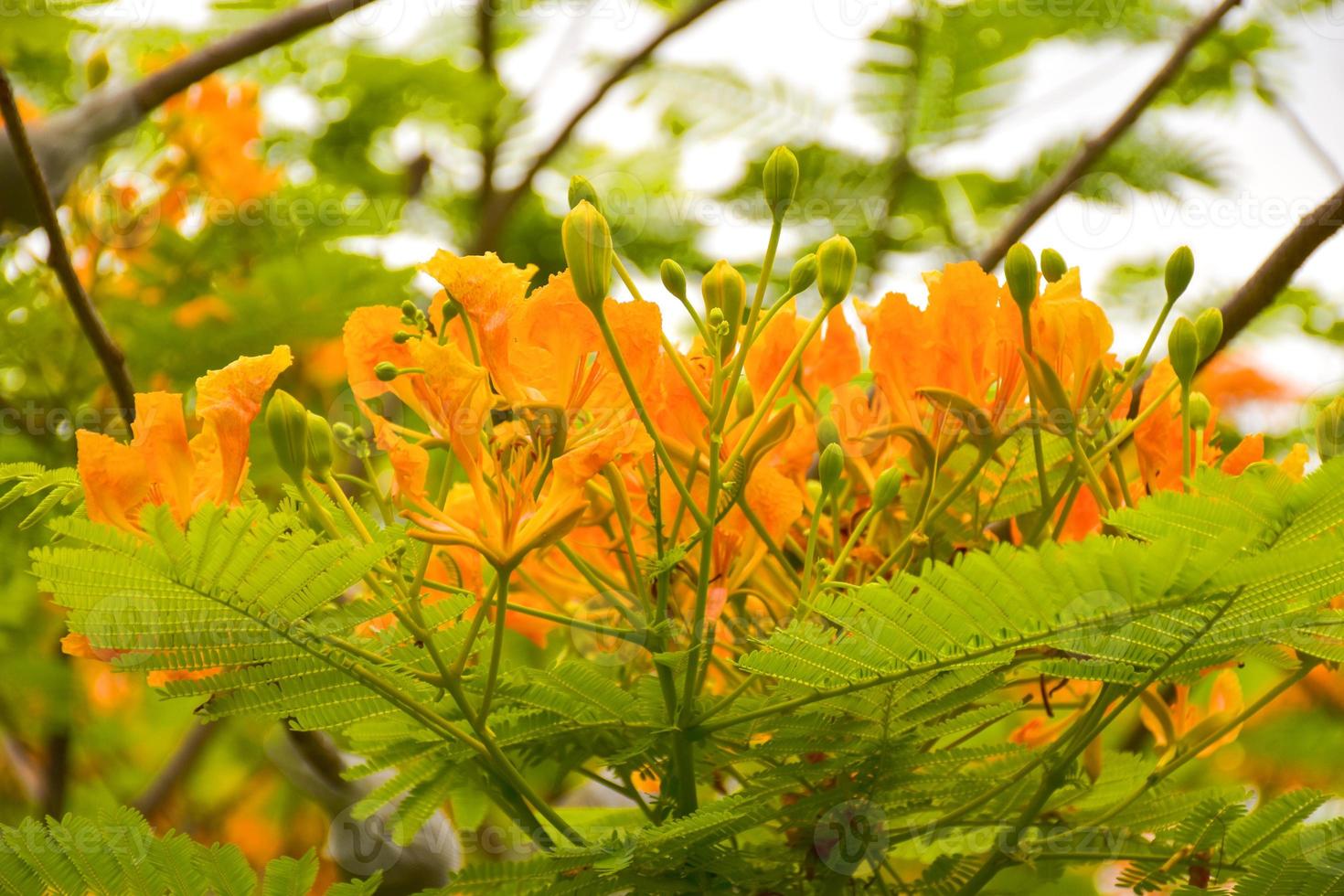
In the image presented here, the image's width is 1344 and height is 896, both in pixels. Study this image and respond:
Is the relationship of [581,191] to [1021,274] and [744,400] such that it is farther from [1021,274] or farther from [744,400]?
[1021,274]

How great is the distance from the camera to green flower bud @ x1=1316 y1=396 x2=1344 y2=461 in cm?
110

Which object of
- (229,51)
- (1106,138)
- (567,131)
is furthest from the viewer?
(567,131)

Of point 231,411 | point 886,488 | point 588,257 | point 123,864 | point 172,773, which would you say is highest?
point 588,257

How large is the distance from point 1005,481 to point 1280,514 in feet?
1.44

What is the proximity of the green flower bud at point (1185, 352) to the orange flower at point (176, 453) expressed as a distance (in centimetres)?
71

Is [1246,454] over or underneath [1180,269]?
underneath

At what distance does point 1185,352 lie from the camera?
106 centimetres

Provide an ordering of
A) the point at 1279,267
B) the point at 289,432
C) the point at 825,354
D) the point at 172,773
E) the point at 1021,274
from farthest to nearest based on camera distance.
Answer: the point at 172,773 → the point at 1279,267 → the point at 825,354 → the point at 1021,274 → the point at 289,432

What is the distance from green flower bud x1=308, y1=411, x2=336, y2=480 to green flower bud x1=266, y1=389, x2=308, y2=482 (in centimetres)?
3

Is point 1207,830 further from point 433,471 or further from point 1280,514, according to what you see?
point 433,471

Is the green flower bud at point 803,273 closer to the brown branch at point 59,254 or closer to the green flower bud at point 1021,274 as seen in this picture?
the green flower bud at point 1021,274

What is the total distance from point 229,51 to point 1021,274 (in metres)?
1.12

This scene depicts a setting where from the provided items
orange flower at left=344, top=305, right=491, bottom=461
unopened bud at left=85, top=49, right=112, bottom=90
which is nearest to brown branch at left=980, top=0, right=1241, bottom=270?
orange flower at left=344, top=305, right=491, bottom=461

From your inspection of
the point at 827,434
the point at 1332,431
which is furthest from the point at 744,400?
the point at 1332,431
